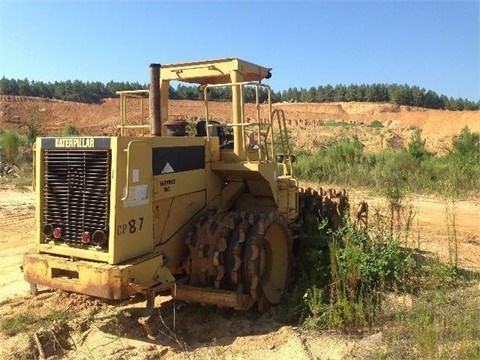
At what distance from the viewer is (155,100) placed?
17.5ft

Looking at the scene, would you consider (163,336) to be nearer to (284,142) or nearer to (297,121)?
(284,142)

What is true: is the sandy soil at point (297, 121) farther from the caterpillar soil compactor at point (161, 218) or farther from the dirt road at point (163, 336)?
the dirt road at point (163, 336)

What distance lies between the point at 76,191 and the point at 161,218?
880 mm

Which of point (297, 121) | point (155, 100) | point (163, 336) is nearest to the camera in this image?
point (163, 336)

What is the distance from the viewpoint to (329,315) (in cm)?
471

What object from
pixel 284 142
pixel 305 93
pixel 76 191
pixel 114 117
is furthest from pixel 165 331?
pixel 305 93

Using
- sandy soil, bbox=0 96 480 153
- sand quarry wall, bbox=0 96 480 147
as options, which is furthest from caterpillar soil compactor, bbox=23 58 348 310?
sand quarry wall, bbox=0 96 480 147

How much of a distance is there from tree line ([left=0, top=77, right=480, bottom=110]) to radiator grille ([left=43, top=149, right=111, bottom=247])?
5130 centimetres

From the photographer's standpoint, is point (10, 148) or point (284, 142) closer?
point (284, 142)

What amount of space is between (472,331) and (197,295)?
2.50 m

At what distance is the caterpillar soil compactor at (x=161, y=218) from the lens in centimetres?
443

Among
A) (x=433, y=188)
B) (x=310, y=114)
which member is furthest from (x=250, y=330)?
(x=310, y=114)

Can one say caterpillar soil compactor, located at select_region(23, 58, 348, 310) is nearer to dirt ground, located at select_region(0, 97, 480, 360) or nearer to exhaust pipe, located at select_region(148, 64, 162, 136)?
exhaust pipe, located at select_region(148, 64, 162, 136)

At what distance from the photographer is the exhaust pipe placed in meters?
5.31
